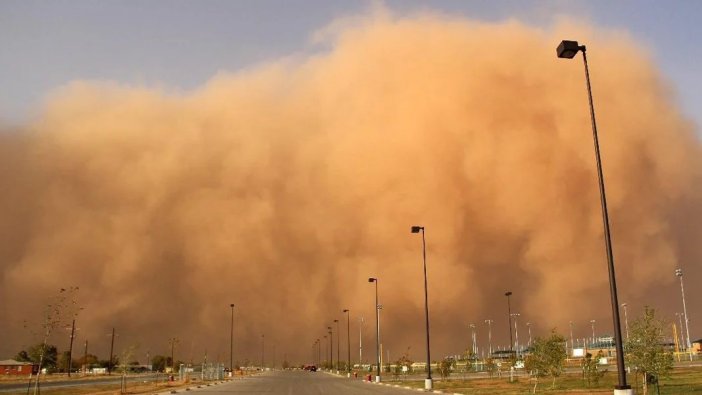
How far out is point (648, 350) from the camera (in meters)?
25.2

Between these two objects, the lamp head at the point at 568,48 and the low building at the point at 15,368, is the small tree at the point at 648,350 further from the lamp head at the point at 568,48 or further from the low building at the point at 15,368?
the low building at the point at 15,368

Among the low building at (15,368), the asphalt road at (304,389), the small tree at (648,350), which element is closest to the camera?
the small tree at (648,350)

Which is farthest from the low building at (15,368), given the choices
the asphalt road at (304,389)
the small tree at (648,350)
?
the small tree at (648,350)

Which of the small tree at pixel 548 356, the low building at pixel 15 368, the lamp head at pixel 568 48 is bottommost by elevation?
the low building at pixel 15 368

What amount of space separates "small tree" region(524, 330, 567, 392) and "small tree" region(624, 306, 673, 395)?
11.5m

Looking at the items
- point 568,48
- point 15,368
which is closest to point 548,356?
point 568,48

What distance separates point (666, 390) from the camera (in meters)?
29.5

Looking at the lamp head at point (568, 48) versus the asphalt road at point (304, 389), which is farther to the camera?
the asphalt road at point (304, 389)

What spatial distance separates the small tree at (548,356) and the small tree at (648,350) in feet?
37.8

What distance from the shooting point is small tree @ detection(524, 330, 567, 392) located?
1457 inches

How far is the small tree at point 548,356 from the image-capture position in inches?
1457

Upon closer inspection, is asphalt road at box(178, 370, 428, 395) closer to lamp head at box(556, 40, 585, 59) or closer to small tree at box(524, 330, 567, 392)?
small tree at box(524, 330, 567, 392)

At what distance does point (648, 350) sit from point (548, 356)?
1252 centimetres

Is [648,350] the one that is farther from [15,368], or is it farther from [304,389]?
[15,368]
